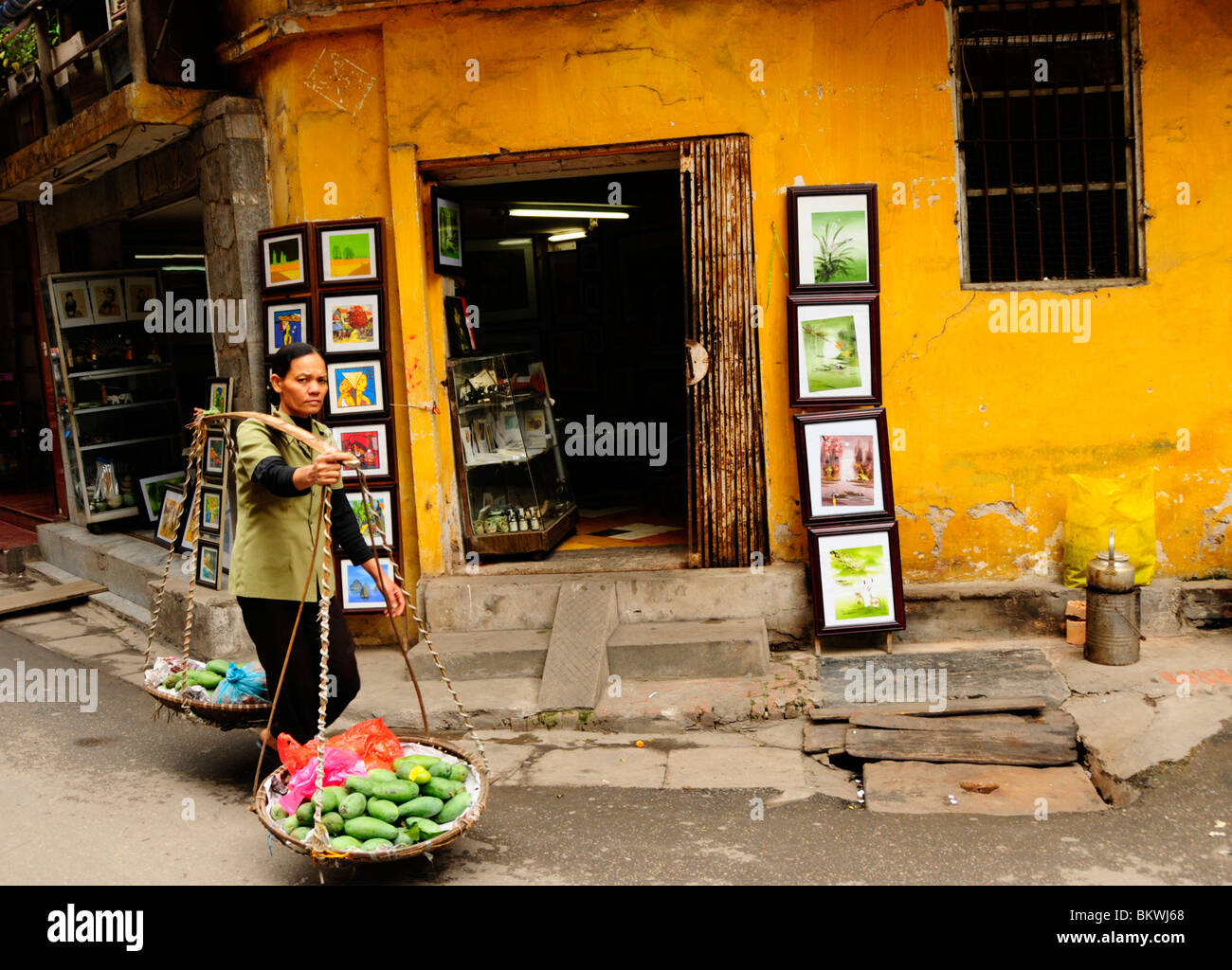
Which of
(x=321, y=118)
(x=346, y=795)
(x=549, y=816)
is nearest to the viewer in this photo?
(x=346, y=795)

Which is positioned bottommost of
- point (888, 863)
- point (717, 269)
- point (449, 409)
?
point (888, 863)

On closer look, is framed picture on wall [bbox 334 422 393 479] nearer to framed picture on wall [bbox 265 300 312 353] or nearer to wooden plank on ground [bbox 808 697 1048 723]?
framed picture on wall [bbox 265 300 312 353]

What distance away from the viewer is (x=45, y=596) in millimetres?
9656

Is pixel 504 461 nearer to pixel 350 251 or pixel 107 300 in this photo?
pixel 350 251

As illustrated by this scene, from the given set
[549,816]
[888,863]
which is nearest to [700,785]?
[549,816]

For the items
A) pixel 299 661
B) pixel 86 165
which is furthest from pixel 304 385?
pixel 86 165

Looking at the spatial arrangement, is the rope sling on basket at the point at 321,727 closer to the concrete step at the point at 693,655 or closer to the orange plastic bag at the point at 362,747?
the orange plastic bag at the point at 362,747

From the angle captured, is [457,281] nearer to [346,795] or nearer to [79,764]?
[79,764]

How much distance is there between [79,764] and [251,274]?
140 inches

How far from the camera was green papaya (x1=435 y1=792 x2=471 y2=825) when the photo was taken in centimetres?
426

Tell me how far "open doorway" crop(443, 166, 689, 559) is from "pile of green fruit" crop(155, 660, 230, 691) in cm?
599

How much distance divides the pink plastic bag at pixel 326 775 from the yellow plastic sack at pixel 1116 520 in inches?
190

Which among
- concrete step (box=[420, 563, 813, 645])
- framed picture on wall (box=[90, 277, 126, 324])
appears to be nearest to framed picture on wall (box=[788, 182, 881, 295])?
concrete step (box=[420, 563, 813, 645])

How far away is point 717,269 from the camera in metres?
7.20
